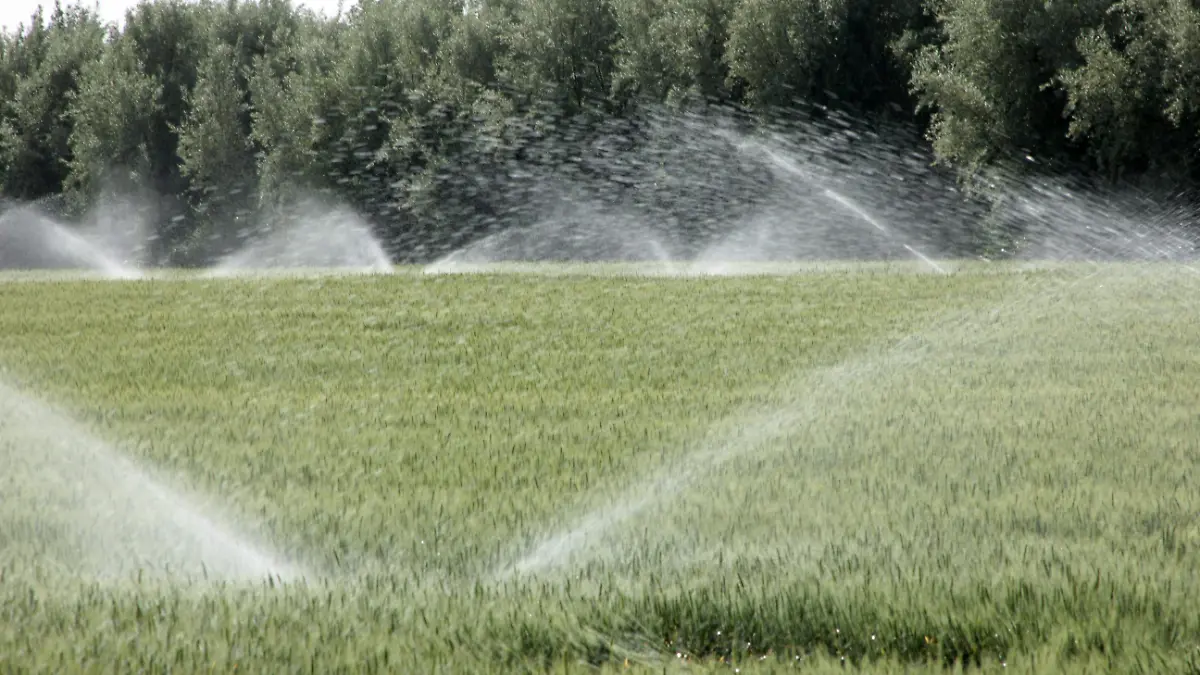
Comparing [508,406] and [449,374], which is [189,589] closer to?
[508,406]

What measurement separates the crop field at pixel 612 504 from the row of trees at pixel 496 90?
17521mm

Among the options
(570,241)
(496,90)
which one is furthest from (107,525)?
(496,90)

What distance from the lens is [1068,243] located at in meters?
27.1

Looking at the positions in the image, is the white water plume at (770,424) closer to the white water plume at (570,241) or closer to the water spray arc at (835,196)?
the water spray arc at (835,196)

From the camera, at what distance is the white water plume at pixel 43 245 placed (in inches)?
1940

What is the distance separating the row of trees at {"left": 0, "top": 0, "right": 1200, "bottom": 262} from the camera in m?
27.4

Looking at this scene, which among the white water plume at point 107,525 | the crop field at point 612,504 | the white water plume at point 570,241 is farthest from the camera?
the white water plume at point 570,241

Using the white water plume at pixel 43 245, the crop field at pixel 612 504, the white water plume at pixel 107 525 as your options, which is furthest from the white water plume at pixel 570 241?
the white water plume at pixel 107 525

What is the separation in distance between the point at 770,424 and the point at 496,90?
35.4 m

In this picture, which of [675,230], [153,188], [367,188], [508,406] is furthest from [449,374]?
[153,188]

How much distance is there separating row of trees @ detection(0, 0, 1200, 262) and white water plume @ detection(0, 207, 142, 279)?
1326 mm

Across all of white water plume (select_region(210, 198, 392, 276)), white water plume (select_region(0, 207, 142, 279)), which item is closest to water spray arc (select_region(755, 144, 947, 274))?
white water plume (select_region(210, 198, 392, 276))

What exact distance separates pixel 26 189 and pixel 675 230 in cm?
3946

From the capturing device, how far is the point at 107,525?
16.7 feet
